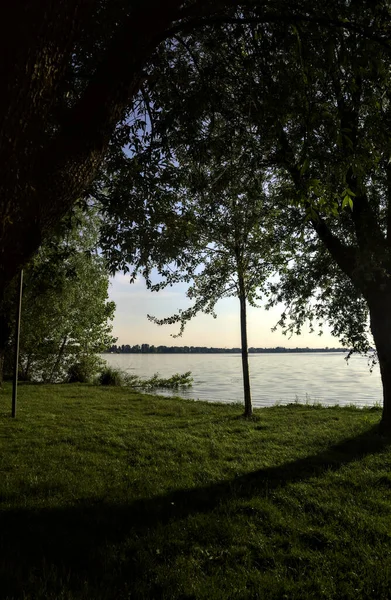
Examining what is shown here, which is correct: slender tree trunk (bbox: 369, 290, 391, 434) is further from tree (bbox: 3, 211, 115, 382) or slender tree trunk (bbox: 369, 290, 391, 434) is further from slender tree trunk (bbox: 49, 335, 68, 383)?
slender tree trunk (bbox: 49, 335, 68, 383)

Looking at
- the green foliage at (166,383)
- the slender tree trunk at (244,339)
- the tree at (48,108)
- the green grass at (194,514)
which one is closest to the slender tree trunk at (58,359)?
the green foliage at (166,383)

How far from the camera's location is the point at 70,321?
25.7m

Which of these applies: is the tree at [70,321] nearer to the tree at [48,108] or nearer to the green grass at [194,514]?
the green grass at [194,514]

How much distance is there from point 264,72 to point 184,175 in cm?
214

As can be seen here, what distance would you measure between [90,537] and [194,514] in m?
1.40

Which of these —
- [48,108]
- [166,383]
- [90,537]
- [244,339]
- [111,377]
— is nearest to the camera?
[48,108]

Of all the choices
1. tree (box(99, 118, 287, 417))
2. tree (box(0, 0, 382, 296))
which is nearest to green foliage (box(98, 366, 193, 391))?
tree (box(99, 118, 287, 417))

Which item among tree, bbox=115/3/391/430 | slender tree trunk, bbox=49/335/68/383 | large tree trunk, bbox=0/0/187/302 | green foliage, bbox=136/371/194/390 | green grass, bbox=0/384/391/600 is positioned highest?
tree, bbox=115/3/391/430

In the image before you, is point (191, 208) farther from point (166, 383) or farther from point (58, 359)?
point (58, 359)

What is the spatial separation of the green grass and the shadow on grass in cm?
2

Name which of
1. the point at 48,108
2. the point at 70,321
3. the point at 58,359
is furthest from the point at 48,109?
the point at 58,359

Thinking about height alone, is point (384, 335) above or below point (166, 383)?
above

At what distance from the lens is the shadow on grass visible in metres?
3.56

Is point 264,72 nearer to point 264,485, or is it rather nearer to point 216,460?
point 264,485
